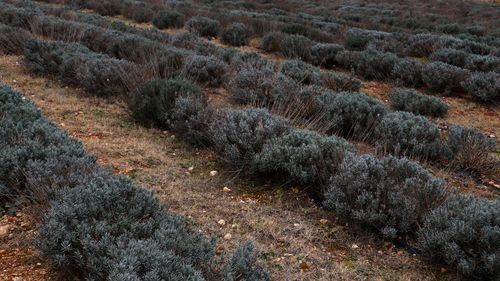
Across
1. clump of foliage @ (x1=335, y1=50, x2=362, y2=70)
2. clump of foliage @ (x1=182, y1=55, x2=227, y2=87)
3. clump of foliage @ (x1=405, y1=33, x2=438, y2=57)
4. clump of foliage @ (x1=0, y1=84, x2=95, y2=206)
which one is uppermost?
clump of foliage @ (x1=0, y1=84, x2=95, y2=206)

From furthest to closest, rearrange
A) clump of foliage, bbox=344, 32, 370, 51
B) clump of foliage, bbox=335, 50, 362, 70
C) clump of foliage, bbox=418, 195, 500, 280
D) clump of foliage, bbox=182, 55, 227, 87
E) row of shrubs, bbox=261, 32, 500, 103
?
clump of foliage, bbox=344, 32, 370, 51 < clump of foliage, bbox=335, 50, 362, 70 < row of shrubs, bbox=261, 32, 500, 103 < clump of foliage, bbox=182, 55, 227, 87 < clump of foliage, bbox=418, 195, 500, 280

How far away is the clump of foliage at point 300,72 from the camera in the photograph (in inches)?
344

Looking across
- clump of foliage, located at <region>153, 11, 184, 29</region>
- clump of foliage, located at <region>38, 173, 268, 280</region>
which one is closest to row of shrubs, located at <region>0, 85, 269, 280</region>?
clump of foliage, located at <region>38, 173, 268, 280</region>

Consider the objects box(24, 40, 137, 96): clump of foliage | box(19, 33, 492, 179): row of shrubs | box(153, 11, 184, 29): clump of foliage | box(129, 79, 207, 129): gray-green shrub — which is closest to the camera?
box(19, 33, 492, 179): row of shrubs

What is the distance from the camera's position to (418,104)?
7863 mm

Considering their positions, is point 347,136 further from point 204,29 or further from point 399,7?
point 399,7

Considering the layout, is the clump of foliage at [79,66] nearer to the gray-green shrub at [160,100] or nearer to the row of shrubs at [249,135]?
the gray-green shrub at [160,100]

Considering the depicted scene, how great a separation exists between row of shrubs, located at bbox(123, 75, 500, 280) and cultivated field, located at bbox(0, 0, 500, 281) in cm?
2

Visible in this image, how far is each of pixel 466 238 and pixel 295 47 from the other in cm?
957

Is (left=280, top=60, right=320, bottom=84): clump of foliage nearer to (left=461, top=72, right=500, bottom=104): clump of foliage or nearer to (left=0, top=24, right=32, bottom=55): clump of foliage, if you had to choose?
(left=461, top=72, right=500, bottom=104): clump of foliage

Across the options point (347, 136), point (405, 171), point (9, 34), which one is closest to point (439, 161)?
point (347, 136)

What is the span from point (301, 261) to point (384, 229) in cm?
73

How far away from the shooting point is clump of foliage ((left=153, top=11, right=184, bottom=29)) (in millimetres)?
16828

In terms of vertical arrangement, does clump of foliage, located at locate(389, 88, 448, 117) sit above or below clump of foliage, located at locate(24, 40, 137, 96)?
below
